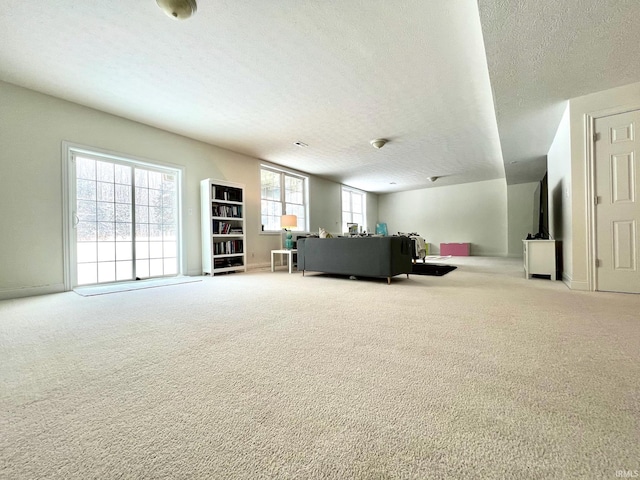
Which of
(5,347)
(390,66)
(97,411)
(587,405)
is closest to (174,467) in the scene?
(97,411)

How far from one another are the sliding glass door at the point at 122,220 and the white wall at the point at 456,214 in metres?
8.22

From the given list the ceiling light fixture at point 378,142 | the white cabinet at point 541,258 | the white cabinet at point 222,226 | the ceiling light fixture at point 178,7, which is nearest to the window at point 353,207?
the ceiling light fixture at point 378,142

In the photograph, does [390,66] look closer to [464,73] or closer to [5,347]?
[464,73]

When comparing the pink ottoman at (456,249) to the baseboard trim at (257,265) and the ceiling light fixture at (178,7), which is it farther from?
the ceiling light fixture at (178,7)

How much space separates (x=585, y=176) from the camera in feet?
10.4

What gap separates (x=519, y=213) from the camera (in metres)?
8.56

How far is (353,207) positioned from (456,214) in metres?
3.60

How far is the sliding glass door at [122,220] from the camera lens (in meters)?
3.94

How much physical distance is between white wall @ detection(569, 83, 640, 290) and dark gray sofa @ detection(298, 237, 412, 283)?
192cm

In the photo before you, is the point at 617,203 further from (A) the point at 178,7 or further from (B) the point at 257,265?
(B) the point at 257,265

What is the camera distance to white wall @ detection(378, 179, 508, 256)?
8984 mm

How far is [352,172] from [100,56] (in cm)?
581

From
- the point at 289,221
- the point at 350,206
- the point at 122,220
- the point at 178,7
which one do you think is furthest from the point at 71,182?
the point at 350,206

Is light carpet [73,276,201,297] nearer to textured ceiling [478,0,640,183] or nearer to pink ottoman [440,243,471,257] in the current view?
textured ceiling [478,0,640,183]
